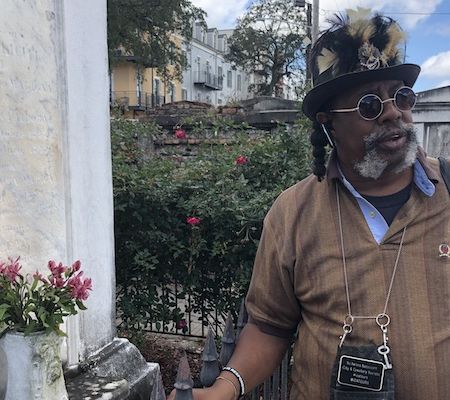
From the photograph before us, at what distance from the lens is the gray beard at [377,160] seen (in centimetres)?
162

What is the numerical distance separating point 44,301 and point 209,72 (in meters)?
59.8

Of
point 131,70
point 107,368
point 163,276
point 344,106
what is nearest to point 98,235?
point 107,368

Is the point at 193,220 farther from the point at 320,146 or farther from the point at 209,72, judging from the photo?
the point at 209,72

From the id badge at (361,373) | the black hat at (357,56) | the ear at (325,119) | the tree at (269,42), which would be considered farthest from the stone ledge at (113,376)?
the tree at (269,42)

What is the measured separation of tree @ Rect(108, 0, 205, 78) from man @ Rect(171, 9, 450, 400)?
17.2 m

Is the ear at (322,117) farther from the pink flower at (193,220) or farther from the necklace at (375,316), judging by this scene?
the pink flower at (193,220)

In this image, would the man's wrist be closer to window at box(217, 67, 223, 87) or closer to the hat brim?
the hat brim

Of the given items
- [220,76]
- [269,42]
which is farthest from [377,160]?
[220,76]

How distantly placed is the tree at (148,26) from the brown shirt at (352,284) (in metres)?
17.3

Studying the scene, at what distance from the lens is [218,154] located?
13.9 ft

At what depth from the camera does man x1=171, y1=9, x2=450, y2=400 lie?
150 cm

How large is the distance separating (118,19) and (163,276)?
53.4 ft

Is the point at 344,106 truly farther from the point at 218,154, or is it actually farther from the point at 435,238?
the point at 218,154

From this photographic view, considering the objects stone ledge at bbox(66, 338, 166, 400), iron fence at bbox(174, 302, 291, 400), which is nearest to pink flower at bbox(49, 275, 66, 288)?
iron fence at bbox(174, 302, 291, 400)
